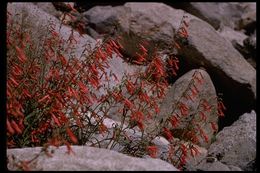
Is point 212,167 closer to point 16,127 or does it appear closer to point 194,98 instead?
point 16,127

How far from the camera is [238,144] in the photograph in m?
7.06

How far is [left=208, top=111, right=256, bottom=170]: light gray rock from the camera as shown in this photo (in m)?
6.64

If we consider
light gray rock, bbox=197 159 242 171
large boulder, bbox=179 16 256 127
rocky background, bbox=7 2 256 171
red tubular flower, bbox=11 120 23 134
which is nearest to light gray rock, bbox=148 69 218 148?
rocky background, bbox=7 2 256 171

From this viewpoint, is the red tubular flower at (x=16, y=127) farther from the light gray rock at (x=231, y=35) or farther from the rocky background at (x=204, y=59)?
the light gray rock at (x=231, y=35)

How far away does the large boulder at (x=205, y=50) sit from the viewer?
34.5ft

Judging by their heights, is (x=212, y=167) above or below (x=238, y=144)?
above

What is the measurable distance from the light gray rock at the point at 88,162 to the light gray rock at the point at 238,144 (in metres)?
2.60

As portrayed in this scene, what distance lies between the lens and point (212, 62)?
10469 mm

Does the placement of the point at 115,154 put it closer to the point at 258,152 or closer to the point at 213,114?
the point at 258,152

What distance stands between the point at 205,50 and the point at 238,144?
3.76 m

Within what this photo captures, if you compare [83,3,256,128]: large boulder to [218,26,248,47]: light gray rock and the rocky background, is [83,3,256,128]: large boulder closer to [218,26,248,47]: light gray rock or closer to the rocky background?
the rocky background

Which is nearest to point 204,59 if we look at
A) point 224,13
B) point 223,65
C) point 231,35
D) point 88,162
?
point 223,65

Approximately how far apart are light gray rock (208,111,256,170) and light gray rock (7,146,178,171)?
2.60 metres
